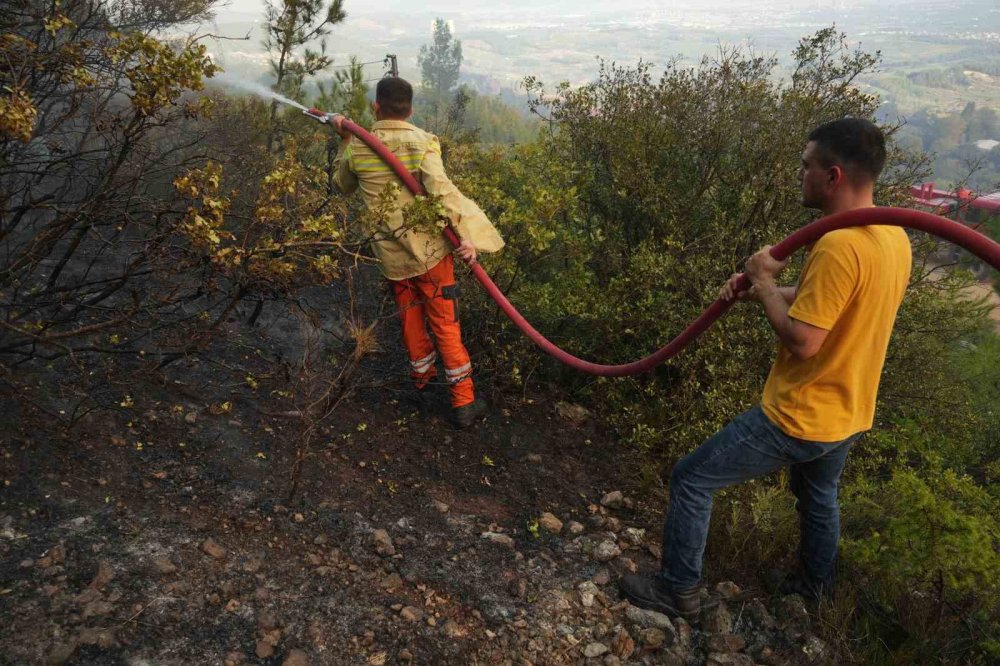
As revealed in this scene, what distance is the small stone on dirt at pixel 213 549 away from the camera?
2.65m

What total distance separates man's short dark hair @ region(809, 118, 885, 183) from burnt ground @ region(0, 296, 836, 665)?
6.11 feet

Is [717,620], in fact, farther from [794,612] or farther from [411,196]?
[411,196]

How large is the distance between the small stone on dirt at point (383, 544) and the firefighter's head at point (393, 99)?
2.32 m

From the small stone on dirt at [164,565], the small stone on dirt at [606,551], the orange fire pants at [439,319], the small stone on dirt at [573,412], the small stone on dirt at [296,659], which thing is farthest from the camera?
the small stone on dirt at [573,412]

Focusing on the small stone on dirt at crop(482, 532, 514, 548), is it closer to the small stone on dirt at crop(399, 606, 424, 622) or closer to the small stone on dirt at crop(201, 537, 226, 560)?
the small stone on dirt at crop(399, 606, 424, 622)

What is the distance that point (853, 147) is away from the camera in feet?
7.06

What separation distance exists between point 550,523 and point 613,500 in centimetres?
46

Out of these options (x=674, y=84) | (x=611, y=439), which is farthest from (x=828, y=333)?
(x=674, y=84)

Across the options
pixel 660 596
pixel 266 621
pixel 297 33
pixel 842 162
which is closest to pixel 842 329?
pixel 842 162

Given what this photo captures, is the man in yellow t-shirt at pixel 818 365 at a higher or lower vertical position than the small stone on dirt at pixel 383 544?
higher

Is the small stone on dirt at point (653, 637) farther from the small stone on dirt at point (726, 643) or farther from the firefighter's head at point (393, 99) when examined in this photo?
the firefighter's head at point (393, 99)

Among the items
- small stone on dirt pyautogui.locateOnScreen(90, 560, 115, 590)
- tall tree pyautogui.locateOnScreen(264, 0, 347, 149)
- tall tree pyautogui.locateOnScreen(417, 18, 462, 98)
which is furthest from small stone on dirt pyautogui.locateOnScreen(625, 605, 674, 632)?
tall tree pyautogui.locateOnScreen(417, 18, 462, 98)

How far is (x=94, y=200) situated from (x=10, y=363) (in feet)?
4.12

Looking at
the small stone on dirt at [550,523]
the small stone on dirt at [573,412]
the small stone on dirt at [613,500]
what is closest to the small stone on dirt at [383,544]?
the small stone on dirt at [550,523]
